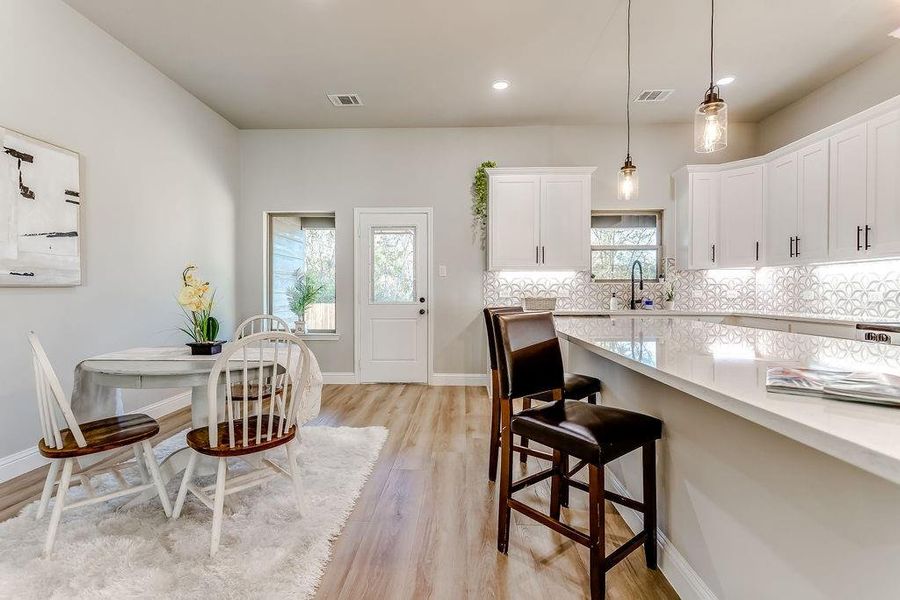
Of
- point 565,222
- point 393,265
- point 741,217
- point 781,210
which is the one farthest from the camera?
point 393,265

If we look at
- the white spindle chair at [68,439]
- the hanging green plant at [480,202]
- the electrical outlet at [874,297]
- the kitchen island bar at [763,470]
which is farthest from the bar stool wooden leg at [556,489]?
the electrical outlet at [874,297]

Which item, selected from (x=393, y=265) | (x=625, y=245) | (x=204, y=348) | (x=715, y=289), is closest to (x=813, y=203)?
(x=715, y=289)

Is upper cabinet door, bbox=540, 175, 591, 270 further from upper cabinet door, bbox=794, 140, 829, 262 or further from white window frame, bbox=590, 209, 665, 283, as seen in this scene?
upper cabinet door, bbox=794, 140, 829, 262

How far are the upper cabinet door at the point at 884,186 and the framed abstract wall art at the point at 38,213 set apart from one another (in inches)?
230

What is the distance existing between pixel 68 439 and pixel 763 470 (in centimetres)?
264

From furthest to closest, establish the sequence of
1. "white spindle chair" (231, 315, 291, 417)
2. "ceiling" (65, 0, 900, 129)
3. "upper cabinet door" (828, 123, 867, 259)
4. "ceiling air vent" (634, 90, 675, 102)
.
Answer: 1. "ceiling air vent" (634, 90, 675, 102)
2. "upper cabinet door" (828, 123, 867, 259)
3. "ceiling" (65, 0, 900, 129)
4. "white spindle chair" (231, 315, 291, 417)

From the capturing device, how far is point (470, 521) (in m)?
2.01

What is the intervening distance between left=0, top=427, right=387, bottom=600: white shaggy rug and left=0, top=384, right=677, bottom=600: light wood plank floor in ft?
0.42

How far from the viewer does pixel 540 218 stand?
4.53 metres

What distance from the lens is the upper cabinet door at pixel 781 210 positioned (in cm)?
388

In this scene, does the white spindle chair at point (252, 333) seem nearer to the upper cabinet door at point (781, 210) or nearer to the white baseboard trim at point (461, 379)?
the white baseboard trim at point (461, 379)

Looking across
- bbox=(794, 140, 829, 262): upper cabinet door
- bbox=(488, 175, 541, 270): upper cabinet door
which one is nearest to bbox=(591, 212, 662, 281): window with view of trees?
bbox=(488, 175, 541, 270): upper cabinet door

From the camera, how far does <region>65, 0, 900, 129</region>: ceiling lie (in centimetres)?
285

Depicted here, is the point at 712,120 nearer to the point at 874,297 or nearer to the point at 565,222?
the point at 565,222
